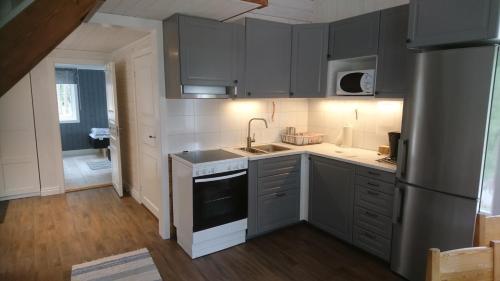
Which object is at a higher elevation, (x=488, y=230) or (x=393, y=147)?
(x=393, y=147)

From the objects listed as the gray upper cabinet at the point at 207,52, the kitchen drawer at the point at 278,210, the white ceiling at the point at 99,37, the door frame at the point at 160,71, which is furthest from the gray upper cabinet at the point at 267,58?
the white ceiling at the point at 99,37

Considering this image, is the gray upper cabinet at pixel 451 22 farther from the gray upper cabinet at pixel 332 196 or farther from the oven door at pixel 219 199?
the oven door at pixel 219 199

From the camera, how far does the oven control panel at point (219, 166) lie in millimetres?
2775

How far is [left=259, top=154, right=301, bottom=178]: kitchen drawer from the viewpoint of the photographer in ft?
10.5

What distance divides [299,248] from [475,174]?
1.70 m

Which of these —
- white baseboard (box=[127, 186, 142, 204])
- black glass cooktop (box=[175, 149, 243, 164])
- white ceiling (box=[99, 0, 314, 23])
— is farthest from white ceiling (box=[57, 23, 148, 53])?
white baseboard (box=[127, 186, 142, 204])

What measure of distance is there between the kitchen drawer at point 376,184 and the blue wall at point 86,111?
715 centimetres

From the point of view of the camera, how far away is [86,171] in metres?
6.17

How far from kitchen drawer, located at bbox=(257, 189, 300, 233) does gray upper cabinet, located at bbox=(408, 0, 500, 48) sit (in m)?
1.92

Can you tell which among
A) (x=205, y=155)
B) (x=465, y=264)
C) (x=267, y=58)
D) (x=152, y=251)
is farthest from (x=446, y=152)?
(x=152, y=251)

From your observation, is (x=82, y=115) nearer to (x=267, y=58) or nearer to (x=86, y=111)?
(x=86, y=111)

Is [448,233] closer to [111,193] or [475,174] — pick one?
[475,174]

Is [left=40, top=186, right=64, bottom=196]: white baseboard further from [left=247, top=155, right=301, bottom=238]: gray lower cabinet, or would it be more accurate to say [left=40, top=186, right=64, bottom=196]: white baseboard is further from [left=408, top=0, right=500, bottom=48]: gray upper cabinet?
[left=408, top=0, right=500, bottom=48]: gray upper cabinet

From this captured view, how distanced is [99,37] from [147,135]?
4.43ft
